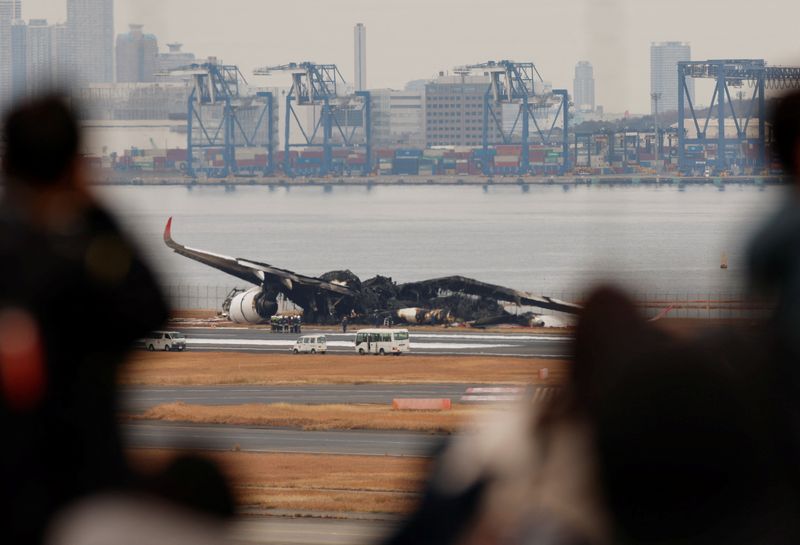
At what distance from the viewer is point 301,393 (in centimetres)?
5169

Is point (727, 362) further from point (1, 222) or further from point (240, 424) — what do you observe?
point (240, 424)

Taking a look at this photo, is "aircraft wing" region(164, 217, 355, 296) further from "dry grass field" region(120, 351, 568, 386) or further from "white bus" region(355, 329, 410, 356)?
"dry grass field" region(120, 351, 568, 386)

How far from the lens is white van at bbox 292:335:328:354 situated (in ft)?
221

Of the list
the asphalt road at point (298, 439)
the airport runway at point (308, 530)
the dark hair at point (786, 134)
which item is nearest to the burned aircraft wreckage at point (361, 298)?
the asphalt road at point (298, 439)

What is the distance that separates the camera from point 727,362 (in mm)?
2125

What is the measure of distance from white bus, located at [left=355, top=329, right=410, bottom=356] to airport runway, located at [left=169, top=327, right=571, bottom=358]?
35.8 inches

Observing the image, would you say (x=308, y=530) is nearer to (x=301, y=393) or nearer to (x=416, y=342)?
(x=301, y=393)

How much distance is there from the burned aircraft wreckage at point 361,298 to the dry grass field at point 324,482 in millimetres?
47175

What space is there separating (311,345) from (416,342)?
26.9 feet

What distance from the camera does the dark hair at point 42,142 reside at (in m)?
2.82

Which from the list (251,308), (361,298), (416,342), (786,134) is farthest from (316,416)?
(786,134)

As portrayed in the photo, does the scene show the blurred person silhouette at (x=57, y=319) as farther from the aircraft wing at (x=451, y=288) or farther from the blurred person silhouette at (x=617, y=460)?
the aircraft wing at (x=451, y=288)

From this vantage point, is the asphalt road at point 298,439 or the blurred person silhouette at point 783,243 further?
the asphalt road at point 298,439

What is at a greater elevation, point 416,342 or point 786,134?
point 786,134
